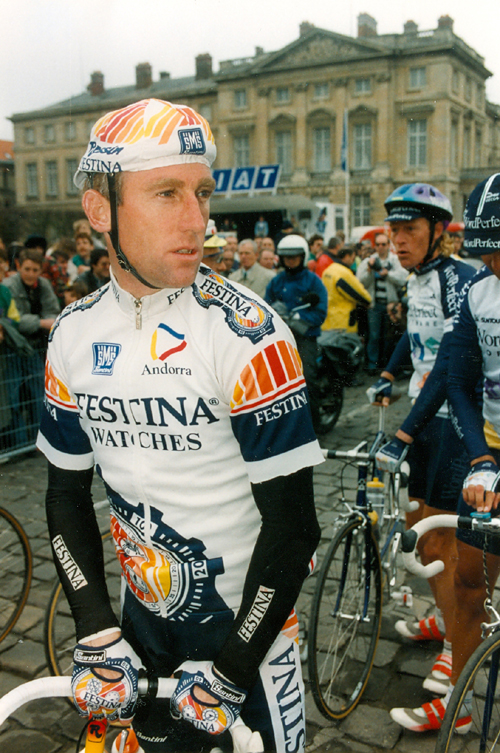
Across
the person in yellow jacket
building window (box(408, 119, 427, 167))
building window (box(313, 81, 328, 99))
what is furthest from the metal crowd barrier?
building window (box(313, 81, 328, 99))

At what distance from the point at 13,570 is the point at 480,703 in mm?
2627

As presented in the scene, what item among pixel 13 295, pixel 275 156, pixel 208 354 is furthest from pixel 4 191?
pixel 275 156

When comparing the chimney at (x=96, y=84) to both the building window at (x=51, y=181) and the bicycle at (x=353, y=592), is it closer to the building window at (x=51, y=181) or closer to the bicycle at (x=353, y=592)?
the building window at (x=51, y=181)

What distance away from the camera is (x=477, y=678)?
2025mm

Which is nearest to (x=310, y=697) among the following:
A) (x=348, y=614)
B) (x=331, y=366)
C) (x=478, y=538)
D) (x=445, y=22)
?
(x=348, y=614)

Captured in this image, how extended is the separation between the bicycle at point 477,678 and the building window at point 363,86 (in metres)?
Result: 32.5

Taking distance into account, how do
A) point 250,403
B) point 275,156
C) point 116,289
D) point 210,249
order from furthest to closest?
point 275,156, point 210,249, point 116,289, point 250,403

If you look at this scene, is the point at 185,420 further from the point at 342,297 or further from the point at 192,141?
the point at 342,297

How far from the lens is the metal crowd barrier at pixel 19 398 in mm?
6512

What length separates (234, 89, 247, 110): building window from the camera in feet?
115

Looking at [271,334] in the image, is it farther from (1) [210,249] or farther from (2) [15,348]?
(2) [15,348]

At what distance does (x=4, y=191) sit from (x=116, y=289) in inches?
344

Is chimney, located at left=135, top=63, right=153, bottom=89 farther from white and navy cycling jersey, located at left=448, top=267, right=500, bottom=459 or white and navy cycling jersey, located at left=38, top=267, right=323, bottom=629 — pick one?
white and navy cycling jersey, located at left=38, top=267, right=323, bottom=629

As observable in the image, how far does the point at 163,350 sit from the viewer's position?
1.45 meters
